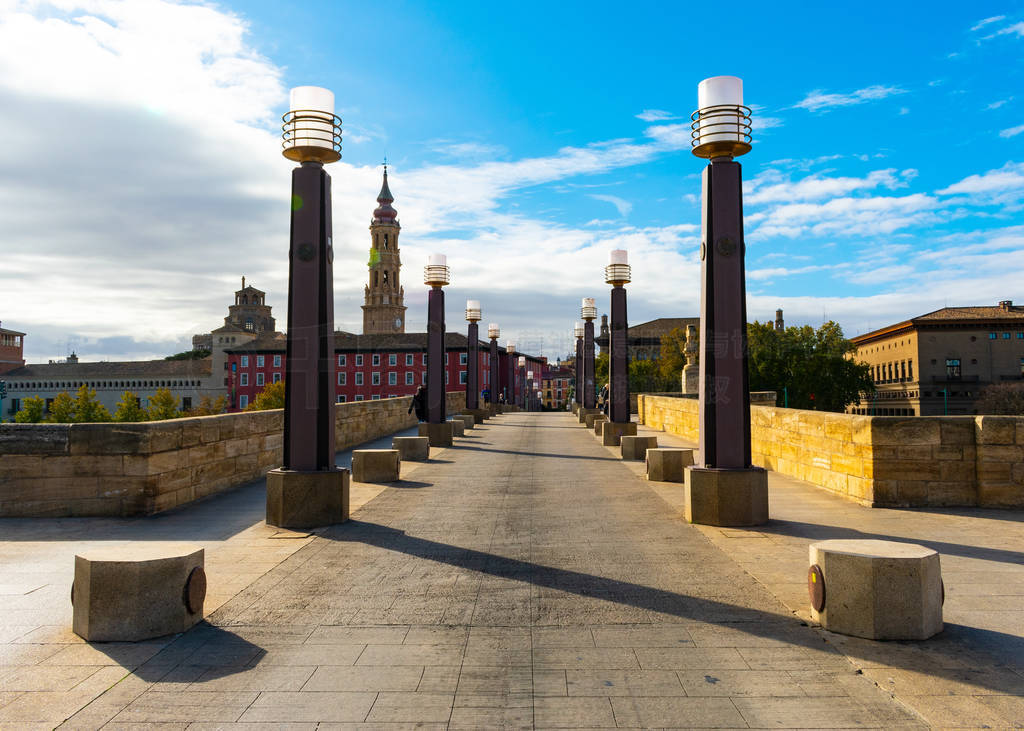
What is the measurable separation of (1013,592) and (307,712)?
5.16m

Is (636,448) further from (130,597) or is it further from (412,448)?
(130,597)

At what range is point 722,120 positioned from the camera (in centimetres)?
812

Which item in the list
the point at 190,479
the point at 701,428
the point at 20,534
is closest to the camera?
the point at 20,534

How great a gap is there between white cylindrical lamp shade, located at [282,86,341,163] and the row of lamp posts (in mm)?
12

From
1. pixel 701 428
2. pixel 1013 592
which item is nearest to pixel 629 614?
pixel 1013 592

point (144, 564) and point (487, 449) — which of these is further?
point (487, 449)

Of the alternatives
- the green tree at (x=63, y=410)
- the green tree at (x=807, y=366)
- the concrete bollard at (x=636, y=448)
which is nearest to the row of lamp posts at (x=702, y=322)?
the concrete bollard at (x=636, y=448)

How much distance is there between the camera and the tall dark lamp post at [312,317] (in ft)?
25.9

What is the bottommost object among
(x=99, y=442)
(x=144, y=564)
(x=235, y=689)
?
(x=235, y=689)

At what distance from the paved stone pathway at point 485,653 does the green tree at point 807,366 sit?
61.5 m

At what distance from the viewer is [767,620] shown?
4660mm

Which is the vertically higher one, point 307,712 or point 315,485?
point 315,485

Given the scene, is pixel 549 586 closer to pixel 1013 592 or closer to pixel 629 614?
pixel 629 614

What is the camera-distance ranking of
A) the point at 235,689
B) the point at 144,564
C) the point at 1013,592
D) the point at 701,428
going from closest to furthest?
the point at 235,689 → the point at 144,564 → the point at 1013,592 → the point at 701,428
